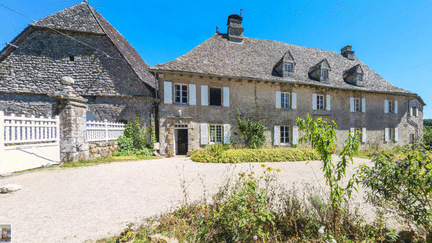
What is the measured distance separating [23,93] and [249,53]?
13.6 m

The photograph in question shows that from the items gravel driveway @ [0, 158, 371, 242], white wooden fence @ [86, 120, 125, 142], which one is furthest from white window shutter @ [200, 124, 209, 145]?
white wooden fence @ [86, 120, 125, 142]

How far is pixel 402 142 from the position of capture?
43.0 feet

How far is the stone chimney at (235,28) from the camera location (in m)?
11.8

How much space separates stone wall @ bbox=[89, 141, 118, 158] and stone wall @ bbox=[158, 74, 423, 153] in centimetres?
226

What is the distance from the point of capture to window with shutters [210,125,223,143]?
31.1 ft

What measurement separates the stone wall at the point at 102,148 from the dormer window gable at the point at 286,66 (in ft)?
34.9

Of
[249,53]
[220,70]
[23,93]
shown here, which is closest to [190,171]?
[220,70]

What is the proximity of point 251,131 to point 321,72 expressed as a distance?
6.84m

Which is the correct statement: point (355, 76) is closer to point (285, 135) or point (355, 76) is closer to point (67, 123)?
point (285, 135)

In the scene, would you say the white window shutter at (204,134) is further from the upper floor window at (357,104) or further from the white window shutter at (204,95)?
the upper floor window at (357,104)

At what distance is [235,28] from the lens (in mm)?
11898

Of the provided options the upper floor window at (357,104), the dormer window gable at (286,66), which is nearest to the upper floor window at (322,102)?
the upper floor window at (357,104)

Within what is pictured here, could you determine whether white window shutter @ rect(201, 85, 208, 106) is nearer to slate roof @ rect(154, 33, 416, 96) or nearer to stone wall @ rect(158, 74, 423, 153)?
stone wall @ rect(158, 74, 423, 153)

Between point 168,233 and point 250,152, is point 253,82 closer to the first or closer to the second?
point 250,152
